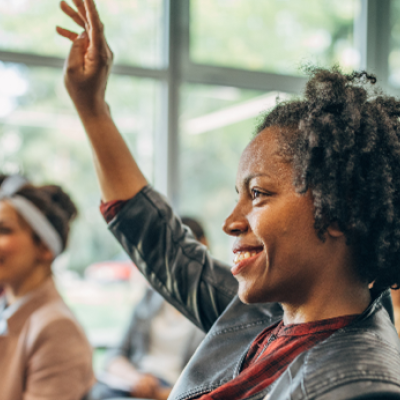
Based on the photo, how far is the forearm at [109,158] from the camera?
3.86 feet

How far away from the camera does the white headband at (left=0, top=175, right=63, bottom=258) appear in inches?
80.4

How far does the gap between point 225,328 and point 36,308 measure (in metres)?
1.07

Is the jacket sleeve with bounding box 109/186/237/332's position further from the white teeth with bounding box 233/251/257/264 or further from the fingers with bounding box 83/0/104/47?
the fingers with bounding box 83/0/104/47

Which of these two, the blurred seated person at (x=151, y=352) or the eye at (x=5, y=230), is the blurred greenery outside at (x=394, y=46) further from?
the eye at (x=5, y=230)

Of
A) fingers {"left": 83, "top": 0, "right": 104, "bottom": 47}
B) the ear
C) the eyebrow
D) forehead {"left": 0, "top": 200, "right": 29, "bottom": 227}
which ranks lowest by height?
forehead {"left": 0, "top": 200, "right": 29, "bottom": 227}

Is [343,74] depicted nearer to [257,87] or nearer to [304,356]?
[304,356]

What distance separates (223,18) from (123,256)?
80.7 inches

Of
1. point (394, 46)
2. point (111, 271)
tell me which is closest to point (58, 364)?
point (111, 271)

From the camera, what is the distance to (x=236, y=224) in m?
0.93

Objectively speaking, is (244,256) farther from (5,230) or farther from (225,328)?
(5,230)

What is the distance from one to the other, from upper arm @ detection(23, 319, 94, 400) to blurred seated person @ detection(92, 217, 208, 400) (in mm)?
972

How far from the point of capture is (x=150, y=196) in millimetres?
1201

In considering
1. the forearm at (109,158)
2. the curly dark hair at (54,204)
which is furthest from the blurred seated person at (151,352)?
the forearm at (109,158)

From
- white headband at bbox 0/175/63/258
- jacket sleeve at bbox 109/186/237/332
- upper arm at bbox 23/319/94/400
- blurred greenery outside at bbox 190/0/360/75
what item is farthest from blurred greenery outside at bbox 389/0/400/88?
jacket sleeve at bbox 109/186/237/332
